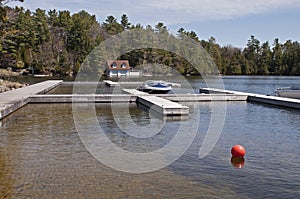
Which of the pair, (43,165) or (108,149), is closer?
(43,165)

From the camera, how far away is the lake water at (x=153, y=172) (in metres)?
6.15

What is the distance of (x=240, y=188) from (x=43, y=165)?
12.3ft

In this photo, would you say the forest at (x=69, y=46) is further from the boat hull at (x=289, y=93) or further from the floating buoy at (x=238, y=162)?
the floating buoy at (x=238, y=162)

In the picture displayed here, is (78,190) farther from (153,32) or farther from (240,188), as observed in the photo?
(153,32)

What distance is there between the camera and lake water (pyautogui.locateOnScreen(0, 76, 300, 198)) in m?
6.15

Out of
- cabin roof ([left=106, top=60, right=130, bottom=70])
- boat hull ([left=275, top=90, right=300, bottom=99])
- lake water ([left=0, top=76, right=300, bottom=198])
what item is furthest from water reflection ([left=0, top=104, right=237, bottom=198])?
cabin roof ([left=106, top=60, right=130, bottom=70])

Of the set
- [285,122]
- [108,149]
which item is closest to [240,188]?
[108,149]

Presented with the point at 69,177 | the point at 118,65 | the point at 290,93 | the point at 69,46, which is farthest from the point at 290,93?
the point at 69,46

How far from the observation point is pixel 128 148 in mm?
9180

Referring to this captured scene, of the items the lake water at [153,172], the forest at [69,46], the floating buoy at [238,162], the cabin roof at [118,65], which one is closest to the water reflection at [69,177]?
the lake water at [153,172]

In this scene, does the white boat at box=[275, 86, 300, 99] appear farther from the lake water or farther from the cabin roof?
the cabin roof

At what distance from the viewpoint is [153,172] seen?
283 inches

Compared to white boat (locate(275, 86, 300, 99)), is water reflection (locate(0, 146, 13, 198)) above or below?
below

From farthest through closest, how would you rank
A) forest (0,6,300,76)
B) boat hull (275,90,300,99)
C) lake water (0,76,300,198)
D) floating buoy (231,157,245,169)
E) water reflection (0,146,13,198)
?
forest (0,6,300,76), boat hull (275,90,300,99), floating buoy (231,157,245,169), lake water (0,76,300,198), water reflection (0,146,13,198)
